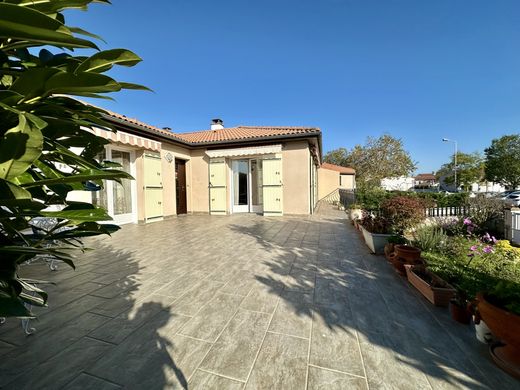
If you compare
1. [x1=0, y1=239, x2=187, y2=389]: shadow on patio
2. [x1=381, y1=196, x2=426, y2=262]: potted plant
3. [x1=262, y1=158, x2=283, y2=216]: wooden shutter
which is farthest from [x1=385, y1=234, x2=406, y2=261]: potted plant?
[x1=262, y1=158, x2=283, y2=216]: wooden shutter

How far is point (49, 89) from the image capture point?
28.0 inches

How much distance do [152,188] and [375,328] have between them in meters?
9.20

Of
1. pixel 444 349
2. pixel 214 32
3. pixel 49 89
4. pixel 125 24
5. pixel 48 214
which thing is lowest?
pixel 444 349

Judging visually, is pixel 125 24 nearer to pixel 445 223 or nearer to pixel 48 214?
pixel 48 214

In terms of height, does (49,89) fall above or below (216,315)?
above

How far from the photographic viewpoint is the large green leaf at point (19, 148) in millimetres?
641

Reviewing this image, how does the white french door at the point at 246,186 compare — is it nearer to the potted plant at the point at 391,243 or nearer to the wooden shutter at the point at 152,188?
the wooden shutter at the point at 152,188

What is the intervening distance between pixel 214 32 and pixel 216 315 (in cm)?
980

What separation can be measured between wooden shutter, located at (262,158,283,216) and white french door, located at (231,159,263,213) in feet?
4.25

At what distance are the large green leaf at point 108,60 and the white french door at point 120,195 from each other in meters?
8.81

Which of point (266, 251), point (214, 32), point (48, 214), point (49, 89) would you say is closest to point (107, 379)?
point (48, 214)

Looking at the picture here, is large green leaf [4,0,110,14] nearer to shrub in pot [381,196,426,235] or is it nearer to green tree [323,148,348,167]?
shrub in pot [381,196,426,235]

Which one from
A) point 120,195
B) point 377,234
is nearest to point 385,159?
point 377,234

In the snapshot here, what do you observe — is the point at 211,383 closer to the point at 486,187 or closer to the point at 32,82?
the point at 32,82
